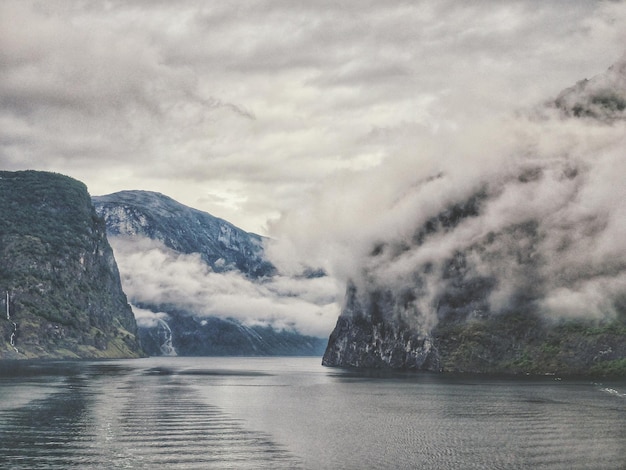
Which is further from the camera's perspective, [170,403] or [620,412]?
[170,403]

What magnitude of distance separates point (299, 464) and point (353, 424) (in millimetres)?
39372

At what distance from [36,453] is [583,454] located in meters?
64.0

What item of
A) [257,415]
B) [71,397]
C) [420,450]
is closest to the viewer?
[420,450]

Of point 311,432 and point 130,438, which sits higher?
point 130,438

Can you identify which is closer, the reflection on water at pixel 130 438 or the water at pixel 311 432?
the reflection on water at pixel 130 438

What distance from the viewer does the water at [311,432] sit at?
81688 millimetres


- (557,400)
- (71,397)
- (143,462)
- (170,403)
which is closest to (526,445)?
(143,462)

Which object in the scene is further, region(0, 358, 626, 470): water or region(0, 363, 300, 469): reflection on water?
region(0, 358, 626, 470): water

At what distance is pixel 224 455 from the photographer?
277 ft

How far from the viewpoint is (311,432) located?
10762cm

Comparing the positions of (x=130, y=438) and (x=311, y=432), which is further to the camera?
(x=311, y=432)

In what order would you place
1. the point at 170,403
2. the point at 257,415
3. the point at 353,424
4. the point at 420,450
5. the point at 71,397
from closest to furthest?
the point at 420,450 → the point at 353,424 → the point at 257,415 → the point at 170,403 → the point at 71,397

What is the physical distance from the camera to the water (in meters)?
81.7

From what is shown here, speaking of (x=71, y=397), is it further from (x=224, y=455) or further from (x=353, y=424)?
(x=224, y=455)
